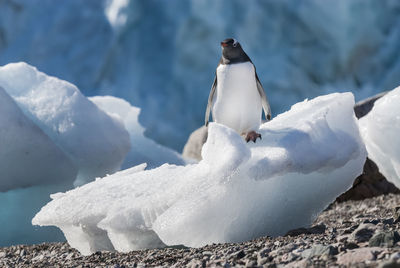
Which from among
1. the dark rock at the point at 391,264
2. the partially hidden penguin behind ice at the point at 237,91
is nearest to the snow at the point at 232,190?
the partially hidden penguin behind ice at the point at 237,91

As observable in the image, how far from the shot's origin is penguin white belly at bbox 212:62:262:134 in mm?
3508

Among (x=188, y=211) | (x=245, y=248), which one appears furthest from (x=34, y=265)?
(x=245, y=248)

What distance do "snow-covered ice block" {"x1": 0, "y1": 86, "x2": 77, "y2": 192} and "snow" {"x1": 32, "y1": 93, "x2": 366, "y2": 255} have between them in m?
1.36

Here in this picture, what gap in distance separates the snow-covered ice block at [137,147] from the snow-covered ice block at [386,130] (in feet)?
9.06

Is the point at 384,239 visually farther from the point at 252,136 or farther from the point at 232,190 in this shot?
the point at 252,136

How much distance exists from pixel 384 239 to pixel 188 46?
31.3ft

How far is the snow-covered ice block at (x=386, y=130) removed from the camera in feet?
11.8

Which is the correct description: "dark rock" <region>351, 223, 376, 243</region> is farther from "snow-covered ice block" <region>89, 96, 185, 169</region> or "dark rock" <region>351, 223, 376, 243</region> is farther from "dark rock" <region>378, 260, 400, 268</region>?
"snow-covered ice block" <region>89, 96, 185, 169</region>

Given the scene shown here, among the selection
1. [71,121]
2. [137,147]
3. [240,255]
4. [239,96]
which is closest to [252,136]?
[239,96]

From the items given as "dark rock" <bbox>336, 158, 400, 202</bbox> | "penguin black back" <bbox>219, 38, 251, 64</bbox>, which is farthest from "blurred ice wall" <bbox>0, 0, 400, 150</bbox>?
"penguin black back" <bbox>219, 38, 251, 64</bbox>

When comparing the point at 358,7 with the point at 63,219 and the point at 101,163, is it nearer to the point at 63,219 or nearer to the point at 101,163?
the point at 101,163

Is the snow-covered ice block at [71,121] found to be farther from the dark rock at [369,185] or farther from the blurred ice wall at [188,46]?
the blurred ice wall at [188,46]

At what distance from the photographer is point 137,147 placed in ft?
21.0

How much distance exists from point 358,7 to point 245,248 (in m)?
9.01
